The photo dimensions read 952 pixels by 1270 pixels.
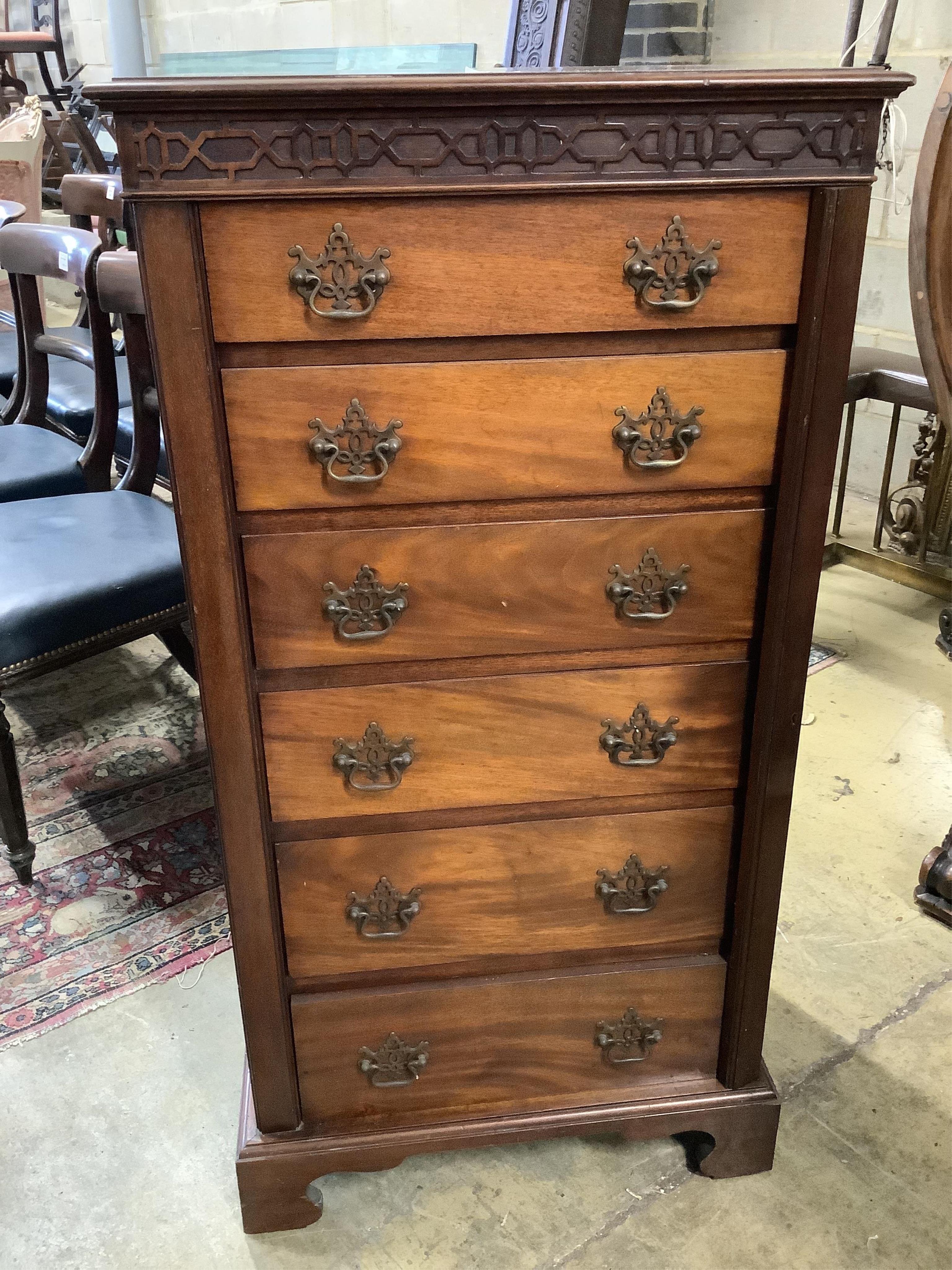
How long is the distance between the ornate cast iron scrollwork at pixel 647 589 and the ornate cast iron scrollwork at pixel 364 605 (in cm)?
20

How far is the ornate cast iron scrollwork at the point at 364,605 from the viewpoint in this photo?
96 centimetres

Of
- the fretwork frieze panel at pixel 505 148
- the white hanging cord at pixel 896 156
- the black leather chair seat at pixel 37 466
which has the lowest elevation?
the black leather chair seat at pixel 37 466

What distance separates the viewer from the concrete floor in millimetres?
1184

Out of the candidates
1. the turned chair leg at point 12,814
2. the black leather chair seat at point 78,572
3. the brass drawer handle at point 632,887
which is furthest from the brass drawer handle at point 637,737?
the turned chair leg at point 12,814

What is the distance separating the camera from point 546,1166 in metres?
1.28

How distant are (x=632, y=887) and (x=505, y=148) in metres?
0.74

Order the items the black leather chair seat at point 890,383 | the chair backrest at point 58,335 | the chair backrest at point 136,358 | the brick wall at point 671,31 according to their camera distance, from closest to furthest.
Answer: the chair backrest at point 136,358, the chair backrest at point 58,335, the black leather chair seat at point 890,383, the brick wall at point 671,31

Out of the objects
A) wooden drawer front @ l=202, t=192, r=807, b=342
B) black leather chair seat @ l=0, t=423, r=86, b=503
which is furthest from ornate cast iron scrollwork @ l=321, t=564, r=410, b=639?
black leather chair seat @ l=0, t=423, r=86, b=503

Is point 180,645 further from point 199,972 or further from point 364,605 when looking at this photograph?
point 364,605

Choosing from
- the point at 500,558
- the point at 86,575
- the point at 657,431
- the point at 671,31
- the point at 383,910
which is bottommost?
the point at 383,910

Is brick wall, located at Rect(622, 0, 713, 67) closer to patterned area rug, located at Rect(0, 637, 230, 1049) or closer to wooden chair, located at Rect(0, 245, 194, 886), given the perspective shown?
wooden chair, located at Rect(0, 245, 194, 886)

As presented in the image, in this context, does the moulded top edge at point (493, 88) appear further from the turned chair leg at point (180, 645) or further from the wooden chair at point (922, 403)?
the turned chair leg at point (180, 645)

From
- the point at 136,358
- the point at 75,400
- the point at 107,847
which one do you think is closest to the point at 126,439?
the point at 75,400

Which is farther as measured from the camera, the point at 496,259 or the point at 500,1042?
the point at 500,1042
